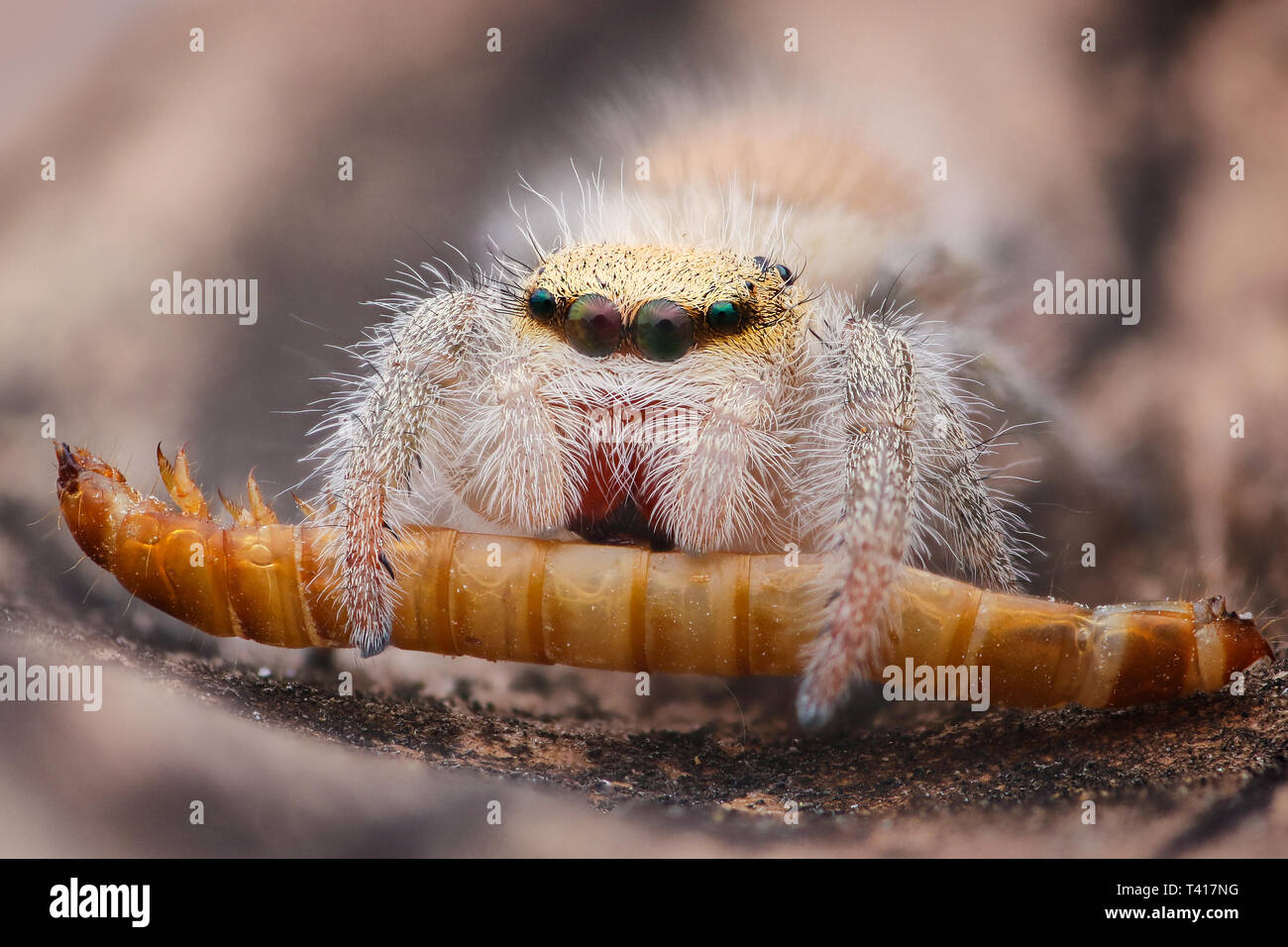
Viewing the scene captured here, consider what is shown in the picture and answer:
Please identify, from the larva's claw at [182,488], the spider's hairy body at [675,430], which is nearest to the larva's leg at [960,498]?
the spider's hairy body at [675,430]

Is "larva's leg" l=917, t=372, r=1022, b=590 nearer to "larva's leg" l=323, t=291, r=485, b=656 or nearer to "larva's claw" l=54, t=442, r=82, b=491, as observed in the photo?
"larva's leg" l=323, t=291, r=485, b=656

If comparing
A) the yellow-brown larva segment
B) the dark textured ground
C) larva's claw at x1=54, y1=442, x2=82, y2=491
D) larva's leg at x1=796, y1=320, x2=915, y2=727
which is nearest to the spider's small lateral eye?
the yellow-brown larva segment

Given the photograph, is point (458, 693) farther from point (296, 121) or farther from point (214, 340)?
point (296, 121)

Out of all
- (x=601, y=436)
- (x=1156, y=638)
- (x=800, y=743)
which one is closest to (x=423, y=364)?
(x=601, y=436)

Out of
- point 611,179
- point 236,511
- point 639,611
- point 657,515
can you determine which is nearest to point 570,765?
point 639,611

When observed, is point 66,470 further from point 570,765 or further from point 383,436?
point 570,765

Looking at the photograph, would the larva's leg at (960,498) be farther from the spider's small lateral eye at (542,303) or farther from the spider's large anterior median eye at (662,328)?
the spider's small lateral eye at (542,303)
